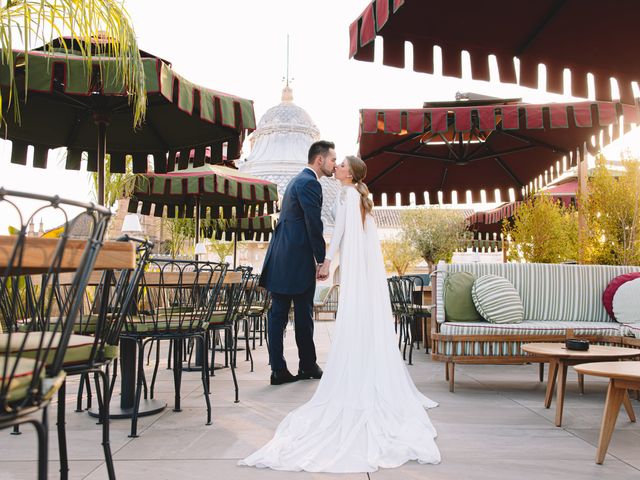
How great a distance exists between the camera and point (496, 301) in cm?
480

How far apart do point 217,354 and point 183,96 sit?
12.8ft

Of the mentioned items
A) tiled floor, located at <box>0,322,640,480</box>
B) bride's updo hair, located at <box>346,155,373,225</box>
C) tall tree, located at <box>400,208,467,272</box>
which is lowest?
tiled floor, located at <box>0,322,640,480</box>

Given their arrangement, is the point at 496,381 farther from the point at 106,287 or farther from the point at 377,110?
the point at 106,287

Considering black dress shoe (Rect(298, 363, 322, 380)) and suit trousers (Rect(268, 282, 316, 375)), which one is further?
black dress shoe (Rect(298, 363, 322, 380))

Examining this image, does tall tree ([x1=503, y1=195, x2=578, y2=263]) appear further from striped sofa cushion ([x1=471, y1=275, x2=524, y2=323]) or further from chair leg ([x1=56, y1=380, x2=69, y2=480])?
chair leg ([x1=56, y1=380, x2=69, y2=480])

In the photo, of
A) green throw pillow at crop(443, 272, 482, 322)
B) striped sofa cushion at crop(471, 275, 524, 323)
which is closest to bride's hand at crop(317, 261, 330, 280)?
green throw pillow at crop(443, 272, 482, 322)

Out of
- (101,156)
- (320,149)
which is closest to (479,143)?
(320,149)

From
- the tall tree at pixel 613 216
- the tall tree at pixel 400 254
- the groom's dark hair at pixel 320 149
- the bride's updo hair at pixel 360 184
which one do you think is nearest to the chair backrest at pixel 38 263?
the bride's updo hair at pixel 360 184

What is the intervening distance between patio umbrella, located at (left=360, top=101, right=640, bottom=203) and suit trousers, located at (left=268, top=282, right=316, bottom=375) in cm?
171

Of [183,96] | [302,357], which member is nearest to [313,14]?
[183,96]

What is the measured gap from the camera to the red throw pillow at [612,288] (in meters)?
5.23

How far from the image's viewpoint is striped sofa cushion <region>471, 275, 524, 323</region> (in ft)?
15.6

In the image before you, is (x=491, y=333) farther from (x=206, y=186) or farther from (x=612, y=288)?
(x=206, y=186)

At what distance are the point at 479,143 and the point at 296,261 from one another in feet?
13.1
